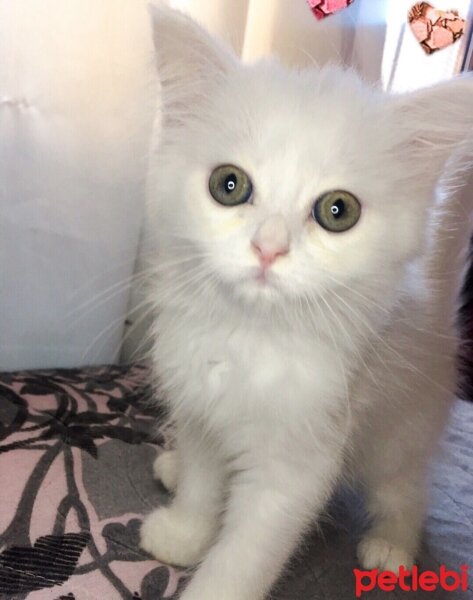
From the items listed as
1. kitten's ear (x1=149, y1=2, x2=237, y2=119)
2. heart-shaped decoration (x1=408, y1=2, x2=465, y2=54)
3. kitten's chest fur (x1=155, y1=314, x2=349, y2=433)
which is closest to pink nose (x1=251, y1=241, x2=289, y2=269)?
kitten's chest fur (x1=155, y1=314, x2=349, y2=433)

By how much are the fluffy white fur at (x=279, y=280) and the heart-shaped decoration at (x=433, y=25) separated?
2.66ft

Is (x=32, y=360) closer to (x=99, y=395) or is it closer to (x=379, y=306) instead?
(x=99, y=395)

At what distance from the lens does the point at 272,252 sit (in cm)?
68

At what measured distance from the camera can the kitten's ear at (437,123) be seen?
29.6 inches

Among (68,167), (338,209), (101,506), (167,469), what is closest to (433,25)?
(68,167)

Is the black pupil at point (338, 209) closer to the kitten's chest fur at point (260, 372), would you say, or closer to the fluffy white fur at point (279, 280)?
the fluffy white fur at point (279, 280)

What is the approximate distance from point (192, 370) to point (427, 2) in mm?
1173

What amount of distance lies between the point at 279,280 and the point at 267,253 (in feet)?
0.11

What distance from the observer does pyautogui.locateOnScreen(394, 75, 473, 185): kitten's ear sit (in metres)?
0.75

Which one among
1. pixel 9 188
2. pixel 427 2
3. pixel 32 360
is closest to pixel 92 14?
pixel 9 188

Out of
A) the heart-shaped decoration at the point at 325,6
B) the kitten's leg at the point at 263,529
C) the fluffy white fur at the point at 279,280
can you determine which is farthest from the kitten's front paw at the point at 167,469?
the heart-shaped decoration at the point at 325,6

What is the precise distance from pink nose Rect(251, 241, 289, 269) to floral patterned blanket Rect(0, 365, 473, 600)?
0.46 m

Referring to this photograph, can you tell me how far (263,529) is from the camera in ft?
2.67

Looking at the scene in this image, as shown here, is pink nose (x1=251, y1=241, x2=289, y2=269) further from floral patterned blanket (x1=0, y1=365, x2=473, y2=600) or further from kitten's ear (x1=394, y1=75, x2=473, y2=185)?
floral patterned blanket (x1=0, y1=365, x2=473, y2=600)
